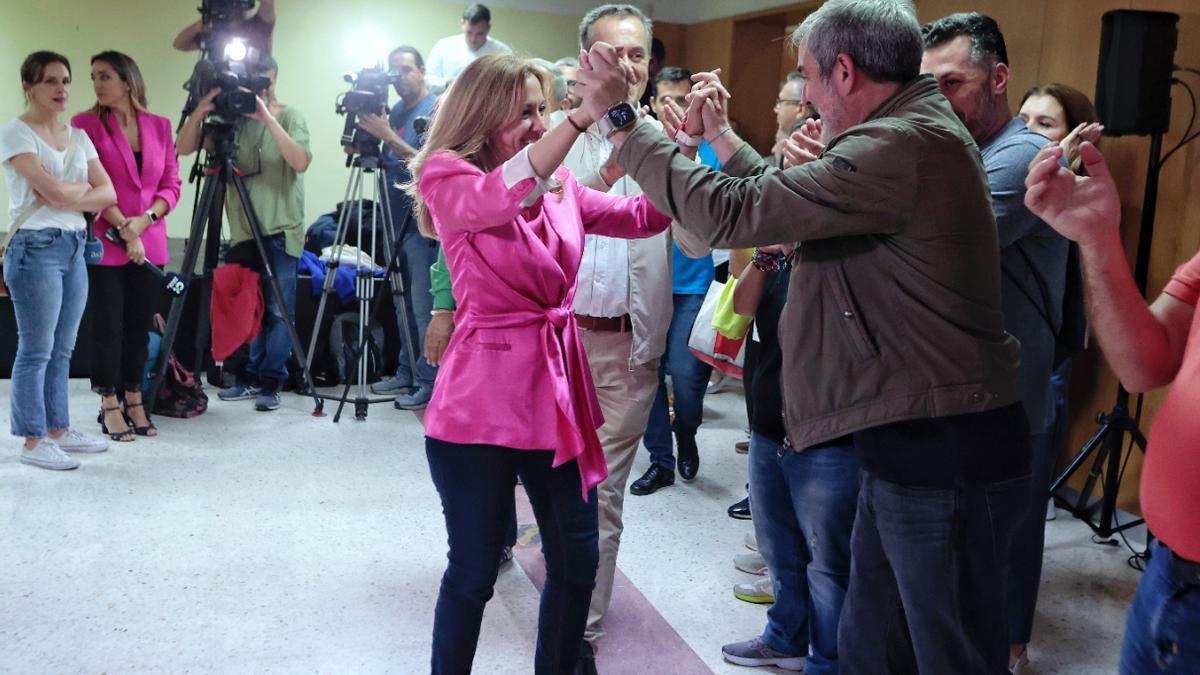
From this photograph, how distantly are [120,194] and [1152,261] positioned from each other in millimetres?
4106

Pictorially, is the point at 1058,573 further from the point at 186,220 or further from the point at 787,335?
the point at 186,220

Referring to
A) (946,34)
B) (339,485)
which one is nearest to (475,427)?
(946,34)

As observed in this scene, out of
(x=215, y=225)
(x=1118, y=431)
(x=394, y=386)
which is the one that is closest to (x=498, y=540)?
(x=1118, y=431)

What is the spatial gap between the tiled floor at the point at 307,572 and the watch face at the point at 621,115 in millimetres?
1450

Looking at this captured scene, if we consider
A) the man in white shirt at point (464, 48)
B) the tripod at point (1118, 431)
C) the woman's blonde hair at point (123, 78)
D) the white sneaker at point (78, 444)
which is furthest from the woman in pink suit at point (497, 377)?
the man in white shirt at point (464, 48)

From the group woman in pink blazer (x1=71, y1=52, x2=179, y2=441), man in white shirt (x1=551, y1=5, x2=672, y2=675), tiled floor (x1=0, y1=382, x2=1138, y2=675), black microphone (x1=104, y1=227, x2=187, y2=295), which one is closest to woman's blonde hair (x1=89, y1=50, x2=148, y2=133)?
woman in pink blazer (x1=71, y1=52, x2=179, y2=441)

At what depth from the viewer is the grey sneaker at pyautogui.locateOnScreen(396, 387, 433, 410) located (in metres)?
5.03

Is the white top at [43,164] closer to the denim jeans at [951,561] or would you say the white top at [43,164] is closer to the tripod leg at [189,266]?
the tripod leg at [189,266]

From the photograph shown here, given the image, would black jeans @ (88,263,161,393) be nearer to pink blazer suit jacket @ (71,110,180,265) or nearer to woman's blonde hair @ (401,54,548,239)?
pink blazer suit jacket @ (71,110,180,265)

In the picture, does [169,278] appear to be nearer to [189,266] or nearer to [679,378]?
[189,266]

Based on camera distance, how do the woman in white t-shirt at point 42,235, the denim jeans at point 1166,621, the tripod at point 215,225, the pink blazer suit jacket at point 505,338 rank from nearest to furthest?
the denim jeans at point 1166,621 < the pink blazer suit jacket at point 505,338 < the woman in white t-shirt at point 42,235 < the tripod at point 215,225

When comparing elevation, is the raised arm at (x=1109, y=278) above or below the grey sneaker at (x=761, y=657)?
above

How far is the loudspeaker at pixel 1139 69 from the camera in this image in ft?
11.2

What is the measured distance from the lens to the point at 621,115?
1.67 meters
